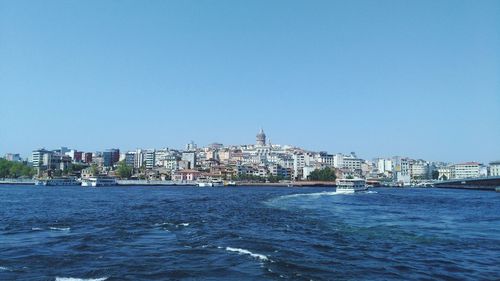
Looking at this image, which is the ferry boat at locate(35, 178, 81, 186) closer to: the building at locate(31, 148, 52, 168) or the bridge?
the building at locate(31, 148, 52, 168)

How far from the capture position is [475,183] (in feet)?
450

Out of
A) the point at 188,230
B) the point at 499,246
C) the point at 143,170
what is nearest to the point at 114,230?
the point at 188,230

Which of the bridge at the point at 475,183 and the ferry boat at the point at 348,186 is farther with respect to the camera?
the bridge at the point at 475,183

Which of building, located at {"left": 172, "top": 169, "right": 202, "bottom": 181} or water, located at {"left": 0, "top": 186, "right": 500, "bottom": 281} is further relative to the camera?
building, located at {"left": 172, "top": 169, "right": 202, "bottom": 181}

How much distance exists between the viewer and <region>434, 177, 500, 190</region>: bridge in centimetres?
12416

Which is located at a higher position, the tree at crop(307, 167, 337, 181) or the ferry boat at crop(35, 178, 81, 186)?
the tree at crop(307, 167, 337, 181)

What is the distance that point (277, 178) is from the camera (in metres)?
167

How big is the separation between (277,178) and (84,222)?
5496 inches

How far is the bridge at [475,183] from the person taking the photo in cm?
12416

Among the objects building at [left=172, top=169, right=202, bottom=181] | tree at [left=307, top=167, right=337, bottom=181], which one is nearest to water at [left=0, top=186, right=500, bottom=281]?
building at [left=172, top=169, right=202, bottom=181]

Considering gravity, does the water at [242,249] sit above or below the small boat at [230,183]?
above

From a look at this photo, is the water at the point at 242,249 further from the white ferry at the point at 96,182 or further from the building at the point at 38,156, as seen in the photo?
the building at the point at 38,156

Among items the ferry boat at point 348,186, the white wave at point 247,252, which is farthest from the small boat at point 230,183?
the white wave at point 247,252

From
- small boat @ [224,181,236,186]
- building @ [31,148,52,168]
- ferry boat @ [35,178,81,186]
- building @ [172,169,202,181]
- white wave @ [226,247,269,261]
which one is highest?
building @ [31,148,52,168]
